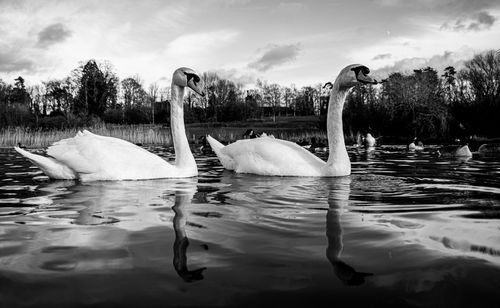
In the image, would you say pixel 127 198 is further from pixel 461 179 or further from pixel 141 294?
pixel 461 179

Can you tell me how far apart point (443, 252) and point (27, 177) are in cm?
708

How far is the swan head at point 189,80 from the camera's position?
6.73m

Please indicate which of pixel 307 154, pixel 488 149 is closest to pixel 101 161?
pixel 307 154

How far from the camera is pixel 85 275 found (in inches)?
83.3

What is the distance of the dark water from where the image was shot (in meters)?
1.86

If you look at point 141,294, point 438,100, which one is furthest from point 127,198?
point 438,100

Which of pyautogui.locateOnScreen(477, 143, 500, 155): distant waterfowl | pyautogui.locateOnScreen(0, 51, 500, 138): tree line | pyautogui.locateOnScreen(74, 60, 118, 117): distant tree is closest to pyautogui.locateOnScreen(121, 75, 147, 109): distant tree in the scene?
pyautogui.locateOnScreen(0, 51, 500, 138): tree line

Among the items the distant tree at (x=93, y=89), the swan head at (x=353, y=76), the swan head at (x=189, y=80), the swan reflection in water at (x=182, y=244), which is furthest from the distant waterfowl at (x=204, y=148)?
the distant tree at (x=93, y=89)

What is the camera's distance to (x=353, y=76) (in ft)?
23.2

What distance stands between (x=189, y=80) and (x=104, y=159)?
1.82 meters

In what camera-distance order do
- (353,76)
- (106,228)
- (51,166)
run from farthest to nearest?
1. (353,76)
2. (51,166)
3. (106,228)

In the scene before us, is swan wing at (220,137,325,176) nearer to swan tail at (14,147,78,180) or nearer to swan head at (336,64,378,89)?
swan head at (336,64,378,89)

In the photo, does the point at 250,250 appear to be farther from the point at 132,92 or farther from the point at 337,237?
the point at 132,92

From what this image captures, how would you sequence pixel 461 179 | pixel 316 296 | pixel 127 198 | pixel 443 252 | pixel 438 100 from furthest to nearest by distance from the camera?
pixel 438 100, pixel 461 179, pixel 127 198, pixel 443 252, pixel 316 296
